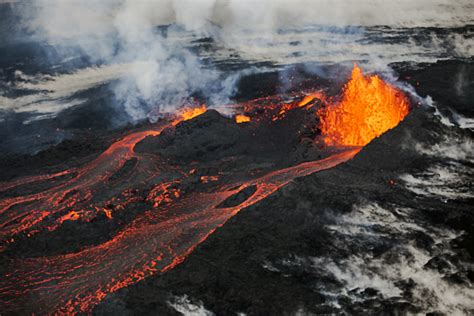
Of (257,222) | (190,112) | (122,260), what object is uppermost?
(190,112)

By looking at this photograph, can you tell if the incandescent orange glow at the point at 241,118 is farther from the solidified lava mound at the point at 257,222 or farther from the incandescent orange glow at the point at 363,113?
the incandescent orange glow at the point at 363,113

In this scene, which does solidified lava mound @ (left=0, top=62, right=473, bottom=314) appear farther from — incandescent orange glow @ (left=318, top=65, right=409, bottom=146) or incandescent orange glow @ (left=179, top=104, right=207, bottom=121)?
incandescent orange glow @ (left=179, top=104, right=207, bottom=121)

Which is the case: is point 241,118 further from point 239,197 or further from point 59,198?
point 59,198

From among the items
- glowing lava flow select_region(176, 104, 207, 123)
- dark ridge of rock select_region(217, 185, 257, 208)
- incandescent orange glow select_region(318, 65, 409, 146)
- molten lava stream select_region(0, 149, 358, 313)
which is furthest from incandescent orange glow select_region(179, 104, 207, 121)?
dark ridge of rock select_region(217, 185, 257, 208)

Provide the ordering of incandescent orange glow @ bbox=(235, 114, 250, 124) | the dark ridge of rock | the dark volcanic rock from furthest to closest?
incandescent orange glow @ bbox=(235, 114, 250, 124)
the dark ridge of rock
the dark volcanic rock

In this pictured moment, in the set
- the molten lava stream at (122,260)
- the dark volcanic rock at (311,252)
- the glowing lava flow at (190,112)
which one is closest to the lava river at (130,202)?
the molten lava stream at (122,260)

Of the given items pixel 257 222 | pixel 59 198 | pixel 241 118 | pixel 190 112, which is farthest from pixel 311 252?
pixel 190 112
